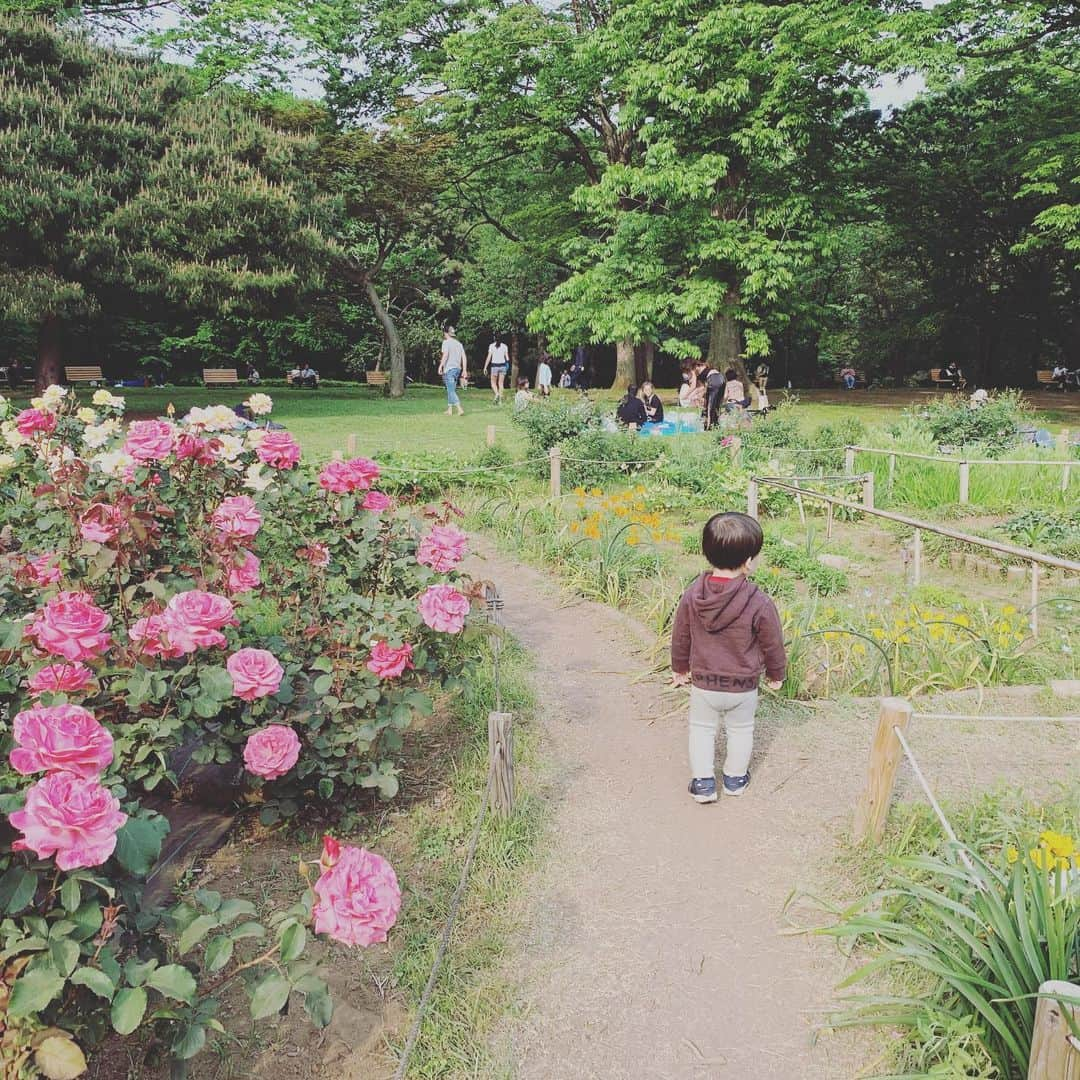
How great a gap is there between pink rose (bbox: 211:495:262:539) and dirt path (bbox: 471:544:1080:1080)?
1504mm

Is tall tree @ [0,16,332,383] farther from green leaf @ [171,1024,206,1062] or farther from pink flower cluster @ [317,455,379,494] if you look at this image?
green leaf @ [171,1024,206,1062]

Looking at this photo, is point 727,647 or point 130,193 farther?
point 130,193

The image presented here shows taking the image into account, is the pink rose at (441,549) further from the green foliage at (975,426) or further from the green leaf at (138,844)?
the green foliage at (975,426)

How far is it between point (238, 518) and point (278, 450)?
2.51ft

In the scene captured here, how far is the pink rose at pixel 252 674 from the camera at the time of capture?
232 cm

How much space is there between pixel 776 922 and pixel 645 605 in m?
3.00

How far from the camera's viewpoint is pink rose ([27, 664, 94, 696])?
1.95 metres

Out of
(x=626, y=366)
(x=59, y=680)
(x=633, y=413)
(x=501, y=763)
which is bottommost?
(x=501, y=763)

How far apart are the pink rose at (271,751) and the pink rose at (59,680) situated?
2.00 feet

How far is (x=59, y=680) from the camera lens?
1959 millimetres

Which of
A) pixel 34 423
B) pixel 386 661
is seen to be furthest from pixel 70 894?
pixel 34 423

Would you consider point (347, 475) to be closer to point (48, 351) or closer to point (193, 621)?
point (193, 621)

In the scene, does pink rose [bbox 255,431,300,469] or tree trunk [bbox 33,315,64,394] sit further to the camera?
tree trunk [bbox 33,315,64,394]

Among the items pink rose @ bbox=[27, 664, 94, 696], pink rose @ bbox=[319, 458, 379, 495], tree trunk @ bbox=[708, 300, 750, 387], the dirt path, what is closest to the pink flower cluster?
pink rose @ bbox=[319, 458, 379, 495]
